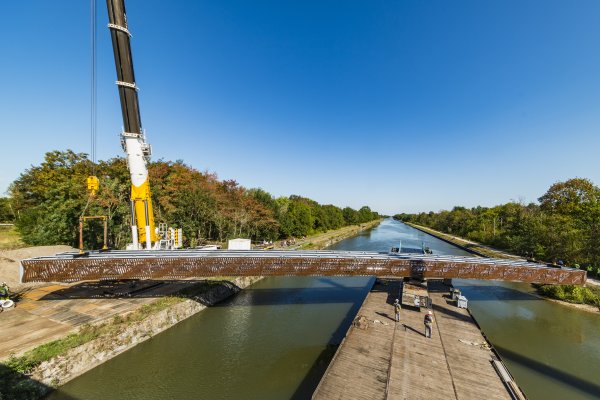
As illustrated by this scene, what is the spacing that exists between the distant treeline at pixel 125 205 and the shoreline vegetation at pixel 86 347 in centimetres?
1850

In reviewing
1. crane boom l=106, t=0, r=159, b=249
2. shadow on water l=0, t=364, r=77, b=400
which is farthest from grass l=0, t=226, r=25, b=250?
shadow on water l=0, t=364, r=77, b=400

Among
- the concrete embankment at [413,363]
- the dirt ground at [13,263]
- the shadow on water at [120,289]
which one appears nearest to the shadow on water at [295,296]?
the shadow on water at [120,289]

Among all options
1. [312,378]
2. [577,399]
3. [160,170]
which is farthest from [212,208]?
[577,399]

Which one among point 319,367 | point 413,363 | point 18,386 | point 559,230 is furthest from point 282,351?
point 559,230

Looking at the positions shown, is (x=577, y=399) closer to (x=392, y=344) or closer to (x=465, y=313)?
(x=465, y=313)

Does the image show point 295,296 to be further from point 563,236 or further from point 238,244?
point 563,236

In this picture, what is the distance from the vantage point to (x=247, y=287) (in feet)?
82.1

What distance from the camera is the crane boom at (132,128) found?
14.7 m

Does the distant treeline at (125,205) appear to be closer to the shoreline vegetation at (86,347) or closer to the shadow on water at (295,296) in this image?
the shadow on water at (295,296)

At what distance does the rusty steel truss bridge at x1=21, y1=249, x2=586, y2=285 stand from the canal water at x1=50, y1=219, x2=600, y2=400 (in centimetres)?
402

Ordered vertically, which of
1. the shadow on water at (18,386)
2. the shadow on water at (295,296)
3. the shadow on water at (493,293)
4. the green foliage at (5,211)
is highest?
the green foliage at (5,211)

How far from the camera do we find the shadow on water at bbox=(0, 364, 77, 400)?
8.78 metres

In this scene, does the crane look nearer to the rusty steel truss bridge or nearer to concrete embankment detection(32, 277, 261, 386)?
the rusty steel truss bridge

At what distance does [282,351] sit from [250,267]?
5498 mm
